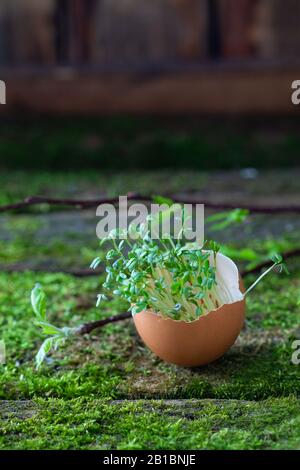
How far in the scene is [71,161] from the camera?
5.04m

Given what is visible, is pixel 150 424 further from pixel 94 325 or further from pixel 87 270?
pixel 87 270

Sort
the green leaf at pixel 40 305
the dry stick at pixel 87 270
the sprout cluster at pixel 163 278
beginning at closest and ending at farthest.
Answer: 1. the sprout cluster at pixel 163 278
2. the green leaf at pixel 40 305
3. the dry stick at pixel 87 270

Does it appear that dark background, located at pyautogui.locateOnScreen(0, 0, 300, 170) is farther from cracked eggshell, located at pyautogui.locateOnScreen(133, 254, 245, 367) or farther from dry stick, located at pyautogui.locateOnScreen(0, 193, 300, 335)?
cracked eggshell, located at pyautogui.locateOnScreen(133, 254, 245, 367)

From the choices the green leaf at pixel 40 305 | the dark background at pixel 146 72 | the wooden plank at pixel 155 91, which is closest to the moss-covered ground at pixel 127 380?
the green leaf at pixel 40 305

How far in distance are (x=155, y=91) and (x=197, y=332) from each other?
139 inches

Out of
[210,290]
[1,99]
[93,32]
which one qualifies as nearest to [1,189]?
[1,99]

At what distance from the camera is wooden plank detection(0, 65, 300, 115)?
5316 mm

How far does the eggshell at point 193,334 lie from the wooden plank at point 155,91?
134 inches

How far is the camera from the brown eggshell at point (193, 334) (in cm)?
209

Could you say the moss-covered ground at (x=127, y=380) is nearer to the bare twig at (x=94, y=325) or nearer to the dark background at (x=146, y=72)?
the bare twig at (x=94, y=325)

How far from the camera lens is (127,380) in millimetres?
2172

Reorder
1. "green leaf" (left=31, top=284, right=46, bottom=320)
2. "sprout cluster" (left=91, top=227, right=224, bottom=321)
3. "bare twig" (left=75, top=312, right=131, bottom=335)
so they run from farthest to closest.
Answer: "bare twig" (left=75, top=312, right=131, bottom=335) → "green leaf" (left=31, top=284, right=46, bottom=320) → "sprout cluster" (left=91, top=227, right=224, bottom=321)

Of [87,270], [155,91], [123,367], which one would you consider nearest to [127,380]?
[123,367]

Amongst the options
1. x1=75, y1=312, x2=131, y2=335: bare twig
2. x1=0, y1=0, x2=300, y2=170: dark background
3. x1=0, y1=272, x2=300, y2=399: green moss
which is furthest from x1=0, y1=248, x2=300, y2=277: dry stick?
x1=0, y1=0, x2=300, y2=170: dark background
